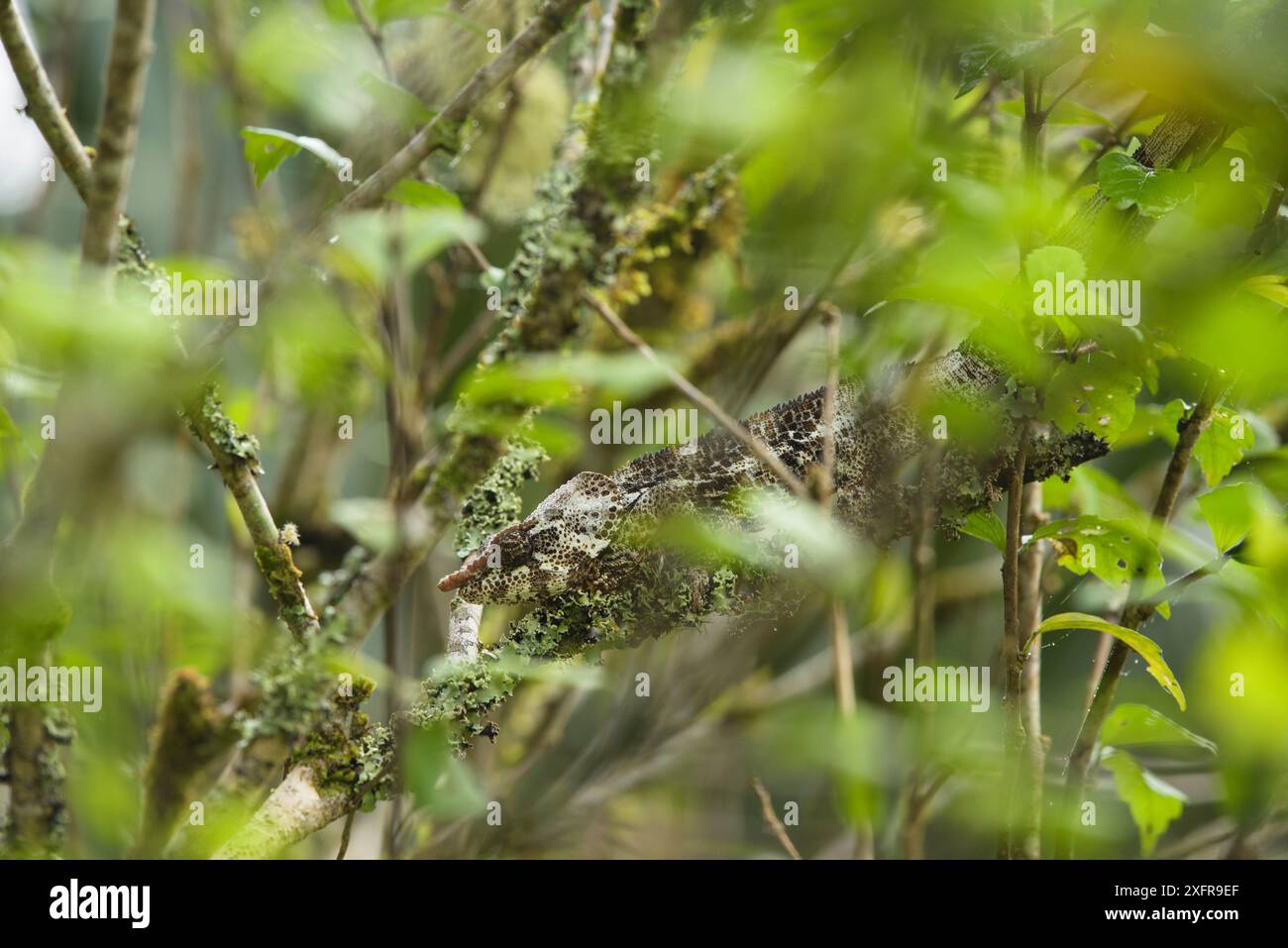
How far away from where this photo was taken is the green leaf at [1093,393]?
714 mm

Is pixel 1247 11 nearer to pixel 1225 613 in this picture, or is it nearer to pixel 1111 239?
pixel 1111 239

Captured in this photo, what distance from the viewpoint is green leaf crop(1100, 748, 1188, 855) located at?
3.03 ft

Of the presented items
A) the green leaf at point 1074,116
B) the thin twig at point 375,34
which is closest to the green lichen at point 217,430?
the thin twig at point 375,34

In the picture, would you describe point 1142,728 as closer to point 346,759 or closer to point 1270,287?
point 1270,287

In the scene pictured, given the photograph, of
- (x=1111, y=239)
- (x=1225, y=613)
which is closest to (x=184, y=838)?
(x=1111, y=239)

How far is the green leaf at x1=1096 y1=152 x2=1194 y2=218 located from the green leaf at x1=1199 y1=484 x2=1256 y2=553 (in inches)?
9.4

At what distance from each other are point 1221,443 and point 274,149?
0.85 m

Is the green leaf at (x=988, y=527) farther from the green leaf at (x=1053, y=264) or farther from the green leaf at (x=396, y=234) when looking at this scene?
the green leaf at (x=396, y=234)

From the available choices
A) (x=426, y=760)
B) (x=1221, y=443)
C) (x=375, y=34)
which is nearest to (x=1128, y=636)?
(x=1221, y=443)

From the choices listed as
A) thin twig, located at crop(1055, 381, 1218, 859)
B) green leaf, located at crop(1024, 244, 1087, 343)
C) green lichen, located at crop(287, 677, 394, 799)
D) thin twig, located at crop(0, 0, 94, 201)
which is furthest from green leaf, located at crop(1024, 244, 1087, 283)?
thin twig, located at crop(0, 0, 94, 201)

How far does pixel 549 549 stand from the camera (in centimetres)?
80

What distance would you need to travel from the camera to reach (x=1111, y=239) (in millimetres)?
736

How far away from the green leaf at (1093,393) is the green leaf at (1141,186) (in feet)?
0.36
